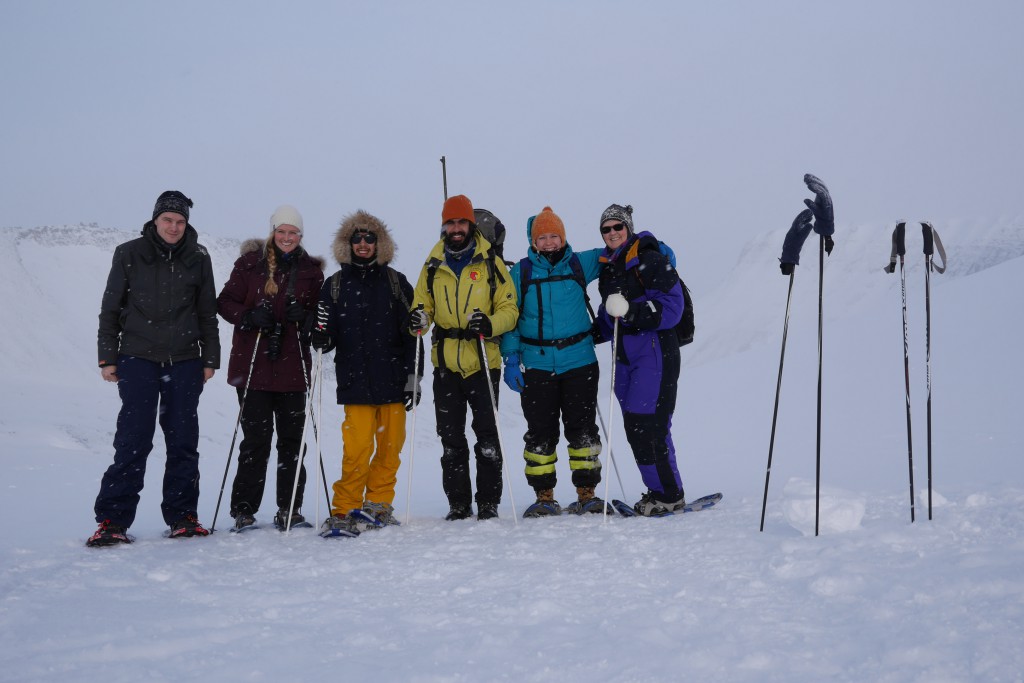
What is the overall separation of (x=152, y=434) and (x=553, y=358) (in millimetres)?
2925

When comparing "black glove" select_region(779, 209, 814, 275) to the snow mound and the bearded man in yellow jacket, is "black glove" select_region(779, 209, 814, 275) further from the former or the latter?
the bearded man in yellow jacket

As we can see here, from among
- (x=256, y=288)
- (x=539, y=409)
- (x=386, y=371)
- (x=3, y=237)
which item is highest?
(x=3, y=237)

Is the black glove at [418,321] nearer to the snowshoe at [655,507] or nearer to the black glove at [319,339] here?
the black glove at [319,339]

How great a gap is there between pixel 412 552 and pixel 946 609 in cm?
293

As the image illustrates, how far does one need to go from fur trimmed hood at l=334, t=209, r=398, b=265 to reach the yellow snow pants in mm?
1135

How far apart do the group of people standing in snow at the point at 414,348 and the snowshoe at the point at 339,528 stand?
0.03 meters

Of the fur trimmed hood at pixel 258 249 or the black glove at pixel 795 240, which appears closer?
the black glove at pixel 795 240

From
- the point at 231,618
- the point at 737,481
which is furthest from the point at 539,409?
the point at 737,481

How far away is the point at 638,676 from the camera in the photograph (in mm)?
2732

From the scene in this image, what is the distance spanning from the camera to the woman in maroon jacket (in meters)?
5.69

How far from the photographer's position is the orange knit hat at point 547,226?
5.82 metres

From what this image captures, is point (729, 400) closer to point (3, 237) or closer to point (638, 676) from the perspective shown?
point (638, 676)

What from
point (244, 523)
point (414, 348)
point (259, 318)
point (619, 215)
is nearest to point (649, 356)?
point (619, 215)

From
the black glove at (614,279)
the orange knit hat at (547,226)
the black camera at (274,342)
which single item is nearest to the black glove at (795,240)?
the black glove at (614,279)
